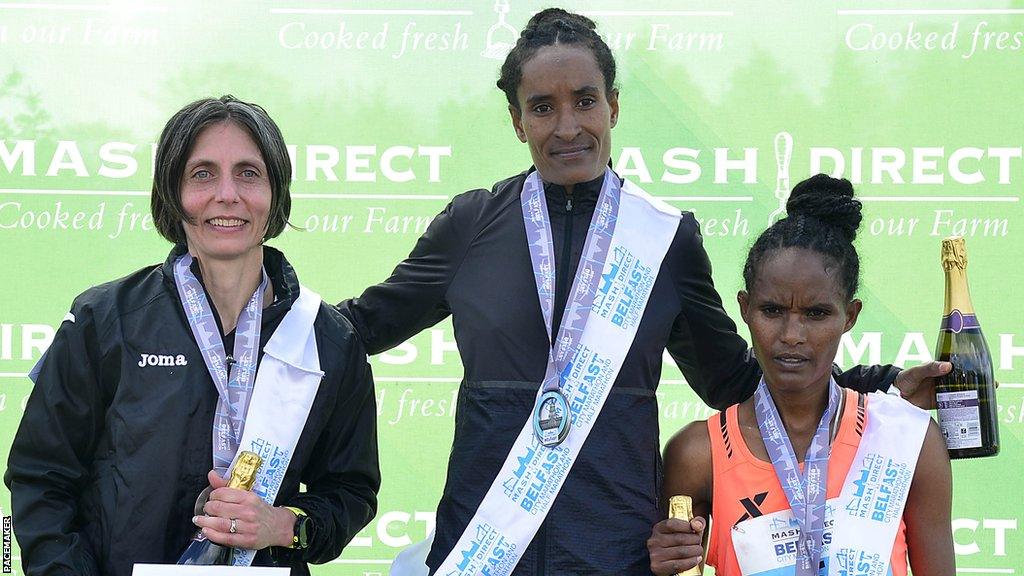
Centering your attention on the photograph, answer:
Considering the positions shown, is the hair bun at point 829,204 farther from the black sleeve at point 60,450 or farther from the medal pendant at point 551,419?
the black sleeve at point 60,450

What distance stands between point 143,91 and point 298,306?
169cm

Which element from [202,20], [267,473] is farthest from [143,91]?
[267,473]

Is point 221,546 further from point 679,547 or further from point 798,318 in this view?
point 798,318

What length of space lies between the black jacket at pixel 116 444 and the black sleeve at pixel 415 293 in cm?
41

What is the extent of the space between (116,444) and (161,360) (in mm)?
168

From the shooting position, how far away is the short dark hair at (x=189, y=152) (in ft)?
7.46

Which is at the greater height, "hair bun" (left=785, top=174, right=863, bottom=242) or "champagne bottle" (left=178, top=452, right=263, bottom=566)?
"hair bun" (left=785, top=174, right=863, bottom=242)

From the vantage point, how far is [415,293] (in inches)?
101

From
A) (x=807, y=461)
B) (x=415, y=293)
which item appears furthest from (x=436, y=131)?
(x=807, y=461)

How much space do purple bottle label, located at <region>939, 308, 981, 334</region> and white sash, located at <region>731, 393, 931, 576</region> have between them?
350 mm

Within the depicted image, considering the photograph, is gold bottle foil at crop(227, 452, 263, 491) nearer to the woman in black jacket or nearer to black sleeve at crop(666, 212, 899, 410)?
the woman in black jacket

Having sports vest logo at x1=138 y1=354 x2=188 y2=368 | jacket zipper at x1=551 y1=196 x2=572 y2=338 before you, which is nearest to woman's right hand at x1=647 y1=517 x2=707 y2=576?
jacket zipper at x1=551 y1=196 x2=572 y2=338

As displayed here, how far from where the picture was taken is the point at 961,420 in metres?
2.45

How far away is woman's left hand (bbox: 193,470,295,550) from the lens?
6.89 feet
